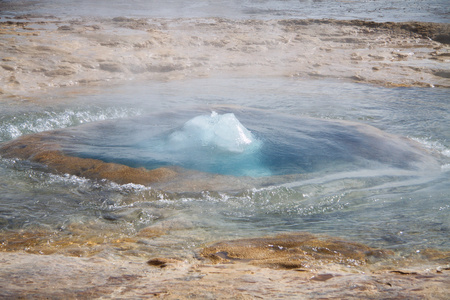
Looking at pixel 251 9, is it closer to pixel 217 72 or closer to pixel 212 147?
pixel 217 72

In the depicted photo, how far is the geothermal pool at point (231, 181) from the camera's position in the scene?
2518 millimetres

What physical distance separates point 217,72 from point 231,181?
507cm

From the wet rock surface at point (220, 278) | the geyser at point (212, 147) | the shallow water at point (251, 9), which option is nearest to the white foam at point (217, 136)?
the geyser at point (212, 147)

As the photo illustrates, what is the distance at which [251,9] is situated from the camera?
53.7ft

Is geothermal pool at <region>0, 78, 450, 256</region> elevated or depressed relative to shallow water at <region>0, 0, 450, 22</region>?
depressed

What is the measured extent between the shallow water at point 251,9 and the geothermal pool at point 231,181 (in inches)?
380

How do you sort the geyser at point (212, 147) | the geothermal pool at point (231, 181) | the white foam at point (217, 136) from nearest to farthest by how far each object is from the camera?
the geothermal pool at point (231, 181) < the geyser at point (212, 147) < the white foam at point (217, 136)

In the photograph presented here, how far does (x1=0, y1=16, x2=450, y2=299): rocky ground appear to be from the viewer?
1.46m

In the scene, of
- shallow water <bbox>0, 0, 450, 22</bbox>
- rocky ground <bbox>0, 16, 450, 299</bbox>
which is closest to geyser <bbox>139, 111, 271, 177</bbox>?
rocky ground <bbox>0, 16, 450, 299</bbox>

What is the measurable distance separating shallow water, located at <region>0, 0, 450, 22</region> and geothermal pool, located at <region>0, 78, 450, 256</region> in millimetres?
9649

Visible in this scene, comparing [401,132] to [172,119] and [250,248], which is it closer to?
[172,119]

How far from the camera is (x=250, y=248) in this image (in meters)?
2.24

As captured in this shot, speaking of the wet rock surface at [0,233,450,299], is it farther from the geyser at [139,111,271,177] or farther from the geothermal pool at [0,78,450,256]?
the geyser at [139,111,271,177]

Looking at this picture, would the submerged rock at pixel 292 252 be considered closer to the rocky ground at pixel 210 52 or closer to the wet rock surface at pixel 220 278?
the wet rock surface at pixel 220 278
